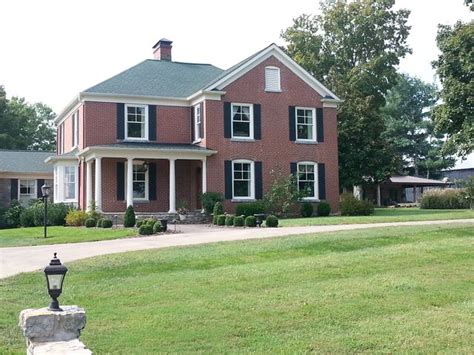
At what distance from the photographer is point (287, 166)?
102ft

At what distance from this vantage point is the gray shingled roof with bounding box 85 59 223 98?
3002cm

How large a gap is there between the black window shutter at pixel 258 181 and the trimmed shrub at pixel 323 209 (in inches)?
123

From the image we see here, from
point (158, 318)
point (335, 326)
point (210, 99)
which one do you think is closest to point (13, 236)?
point (210, 99)

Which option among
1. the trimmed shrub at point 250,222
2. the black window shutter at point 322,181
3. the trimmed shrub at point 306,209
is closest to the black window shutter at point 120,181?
the trimmed shrub at point 250,222

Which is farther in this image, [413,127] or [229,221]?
[413,127]

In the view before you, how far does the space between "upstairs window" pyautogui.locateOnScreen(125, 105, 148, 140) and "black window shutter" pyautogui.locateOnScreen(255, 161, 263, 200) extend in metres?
5.77

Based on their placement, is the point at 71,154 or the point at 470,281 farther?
the point at 71,154

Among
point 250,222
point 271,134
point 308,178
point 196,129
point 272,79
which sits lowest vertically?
point 250,222

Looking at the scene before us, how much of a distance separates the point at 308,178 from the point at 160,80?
947 cm

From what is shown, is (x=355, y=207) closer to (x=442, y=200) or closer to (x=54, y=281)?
(x=442, y=200)

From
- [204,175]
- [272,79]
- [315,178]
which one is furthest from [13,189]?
[315,178]

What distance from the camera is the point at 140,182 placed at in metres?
30.0

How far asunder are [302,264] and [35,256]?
715cm

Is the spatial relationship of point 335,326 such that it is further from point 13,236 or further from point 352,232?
point 13,236
